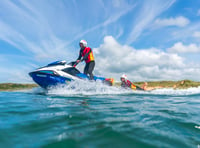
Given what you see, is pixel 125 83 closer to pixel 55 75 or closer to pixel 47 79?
pixel 55 75

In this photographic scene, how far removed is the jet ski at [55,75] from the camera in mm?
8005

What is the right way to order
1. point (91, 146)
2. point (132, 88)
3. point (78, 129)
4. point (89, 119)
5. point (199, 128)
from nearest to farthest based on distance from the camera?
point (91, 146)
point (78, 129)
point (199, 128)
point (89, 119)
point (132, 88)

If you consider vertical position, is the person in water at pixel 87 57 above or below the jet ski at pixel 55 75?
above

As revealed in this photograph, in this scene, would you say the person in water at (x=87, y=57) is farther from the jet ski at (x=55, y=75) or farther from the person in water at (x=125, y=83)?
the person in water at (x=125, y=83)

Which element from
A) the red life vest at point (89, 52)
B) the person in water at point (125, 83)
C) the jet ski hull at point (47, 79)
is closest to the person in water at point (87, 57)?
the red life vest at point (89, 52)

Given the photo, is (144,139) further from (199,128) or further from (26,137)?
(26,137)

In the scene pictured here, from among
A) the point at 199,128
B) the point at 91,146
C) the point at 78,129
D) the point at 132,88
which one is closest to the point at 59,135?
the point at 78,129

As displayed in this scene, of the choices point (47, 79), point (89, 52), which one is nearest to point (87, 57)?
point (89, 52)

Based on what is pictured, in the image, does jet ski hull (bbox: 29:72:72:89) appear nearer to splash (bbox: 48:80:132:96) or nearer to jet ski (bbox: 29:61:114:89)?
jet ski (bbox: 29:61:114:89)

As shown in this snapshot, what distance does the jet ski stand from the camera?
A: 26.3 feet

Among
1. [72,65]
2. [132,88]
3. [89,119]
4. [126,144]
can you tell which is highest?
[72,65]

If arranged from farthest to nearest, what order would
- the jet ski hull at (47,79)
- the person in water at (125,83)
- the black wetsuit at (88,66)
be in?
the person in water at (125,83)
the black wetsuit at (88,66)
the jet ski hull at (47,79)

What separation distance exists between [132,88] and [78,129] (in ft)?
29.4

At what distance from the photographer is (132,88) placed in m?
10.9
